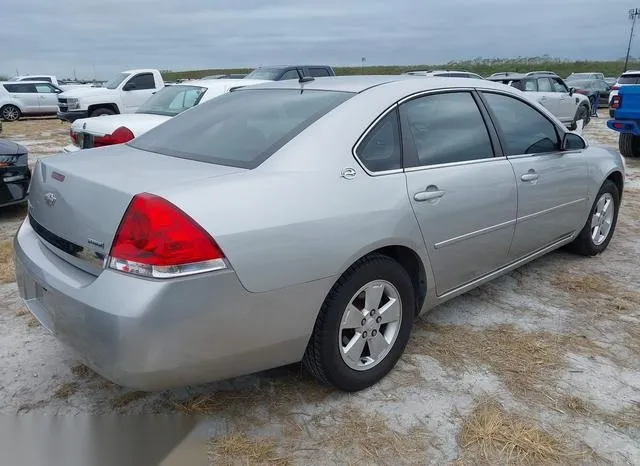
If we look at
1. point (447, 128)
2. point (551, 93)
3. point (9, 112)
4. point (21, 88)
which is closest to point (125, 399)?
point (447, 128)

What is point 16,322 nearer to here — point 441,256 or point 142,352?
point 142,352

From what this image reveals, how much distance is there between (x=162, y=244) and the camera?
207cm

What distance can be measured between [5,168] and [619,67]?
214ft

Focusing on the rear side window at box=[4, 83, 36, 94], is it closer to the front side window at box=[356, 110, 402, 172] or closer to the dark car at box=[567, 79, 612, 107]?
the dark car at box=[567, 79, 612, 107]

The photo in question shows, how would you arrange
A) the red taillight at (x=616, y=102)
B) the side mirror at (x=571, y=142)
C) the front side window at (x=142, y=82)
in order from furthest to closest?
the front side window at (x=142, y=82), the red taillight at (x=616, y=102), the side mirror at (x=571, y=142)

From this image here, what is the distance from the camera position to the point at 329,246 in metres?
2.42

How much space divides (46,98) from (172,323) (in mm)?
23263

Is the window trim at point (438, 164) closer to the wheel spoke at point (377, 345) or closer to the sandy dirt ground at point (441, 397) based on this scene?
the wheel spoke at point (377, 345)

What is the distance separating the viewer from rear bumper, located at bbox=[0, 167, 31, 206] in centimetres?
580

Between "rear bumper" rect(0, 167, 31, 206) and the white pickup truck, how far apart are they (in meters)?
9.78

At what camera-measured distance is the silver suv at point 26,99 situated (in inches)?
840

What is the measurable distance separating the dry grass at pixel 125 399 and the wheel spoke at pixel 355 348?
1036mm

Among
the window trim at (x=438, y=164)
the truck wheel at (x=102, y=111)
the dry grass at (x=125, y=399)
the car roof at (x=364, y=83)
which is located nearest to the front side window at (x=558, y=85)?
the truck wheel at (x=102, y=111)

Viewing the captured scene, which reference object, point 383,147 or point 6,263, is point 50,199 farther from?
point 6,263
